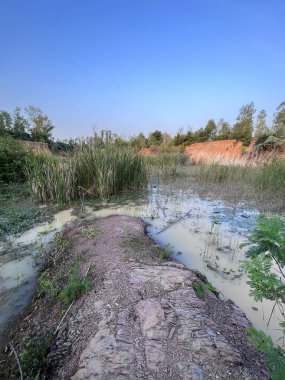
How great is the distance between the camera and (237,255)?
3.05 meters

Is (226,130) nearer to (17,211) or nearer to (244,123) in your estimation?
(244,123)

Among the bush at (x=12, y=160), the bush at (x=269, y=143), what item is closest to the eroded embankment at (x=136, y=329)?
the bush at (x=12, y=160)

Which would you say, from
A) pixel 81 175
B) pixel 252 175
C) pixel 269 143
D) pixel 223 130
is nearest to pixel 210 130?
pixel 223 130

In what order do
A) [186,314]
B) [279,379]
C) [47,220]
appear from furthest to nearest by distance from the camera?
1. [47,220]
2. [186,314]
3. [279,379]

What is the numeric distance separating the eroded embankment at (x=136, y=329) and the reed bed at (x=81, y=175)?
3.35 meters

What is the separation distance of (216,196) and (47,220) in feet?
14.6

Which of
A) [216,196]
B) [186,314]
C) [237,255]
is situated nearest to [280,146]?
[216,196]

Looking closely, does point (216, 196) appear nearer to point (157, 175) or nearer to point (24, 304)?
point (157, 175)

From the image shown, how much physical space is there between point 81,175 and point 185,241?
11.0 ft

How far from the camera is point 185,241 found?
3520 mm

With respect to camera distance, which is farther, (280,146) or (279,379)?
(280,146)

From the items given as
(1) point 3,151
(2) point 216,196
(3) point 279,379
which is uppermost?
(1) point 3,151

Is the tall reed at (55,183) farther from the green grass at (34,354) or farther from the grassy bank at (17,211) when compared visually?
the green grass at (34,354)

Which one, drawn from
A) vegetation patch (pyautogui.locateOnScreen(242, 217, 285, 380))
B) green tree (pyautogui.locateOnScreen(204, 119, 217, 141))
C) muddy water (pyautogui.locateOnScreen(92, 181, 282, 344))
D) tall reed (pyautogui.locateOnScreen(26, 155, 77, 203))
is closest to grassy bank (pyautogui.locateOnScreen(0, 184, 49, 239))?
tall reed (pyautogui.locateOnScreen(26, 155, 77, 203))
